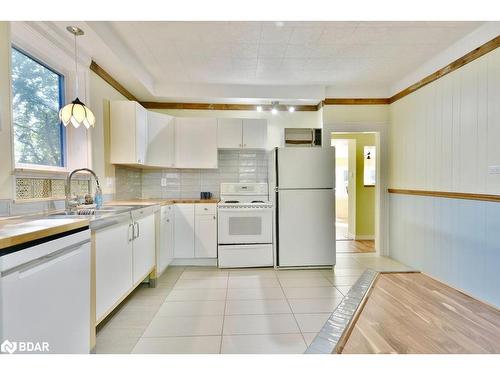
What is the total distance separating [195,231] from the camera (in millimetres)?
3533

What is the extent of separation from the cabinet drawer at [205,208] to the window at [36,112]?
1600 mm

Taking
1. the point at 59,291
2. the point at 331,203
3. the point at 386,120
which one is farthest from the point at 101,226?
the point at 386,120

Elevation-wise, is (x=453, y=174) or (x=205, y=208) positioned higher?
(x=453, y=174)

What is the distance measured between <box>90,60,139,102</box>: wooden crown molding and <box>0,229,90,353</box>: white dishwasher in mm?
2012

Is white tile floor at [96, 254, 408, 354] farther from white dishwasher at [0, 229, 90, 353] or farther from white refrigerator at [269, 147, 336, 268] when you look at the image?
white dishwasher at [0, 229, 90, 353]

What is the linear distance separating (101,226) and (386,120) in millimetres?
3973

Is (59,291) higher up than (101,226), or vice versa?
(101,226)

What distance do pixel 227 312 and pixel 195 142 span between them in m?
2.38

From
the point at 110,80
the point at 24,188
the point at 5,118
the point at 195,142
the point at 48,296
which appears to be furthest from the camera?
the point at 195,142

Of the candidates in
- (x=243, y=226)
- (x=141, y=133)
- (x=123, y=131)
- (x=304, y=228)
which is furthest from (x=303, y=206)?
(x=123, y=131)

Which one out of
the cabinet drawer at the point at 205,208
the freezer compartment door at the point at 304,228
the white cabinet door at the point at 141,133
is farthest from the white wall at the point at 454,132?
the white cabinet door at the point at 141,133

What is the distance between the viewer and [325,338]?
185cm

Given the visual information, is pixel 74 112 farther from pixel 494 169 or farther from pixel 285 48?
pixel 494 169
